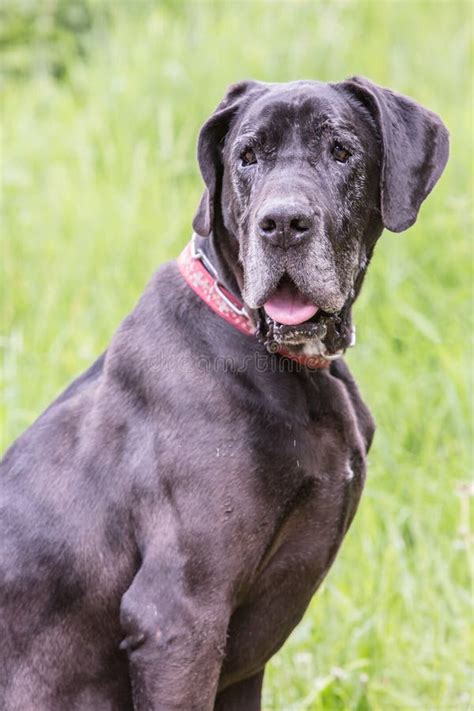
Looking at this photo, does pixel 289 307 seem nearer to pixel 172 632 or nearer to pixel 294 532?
pixel 294 532

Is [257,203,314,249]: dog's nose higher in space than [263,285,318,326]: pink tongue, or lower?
higher

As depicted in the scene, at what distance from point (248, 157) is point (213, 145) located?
0.16 meters

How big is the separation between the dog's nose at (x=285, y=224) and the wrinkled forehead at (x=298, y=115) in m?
0.26

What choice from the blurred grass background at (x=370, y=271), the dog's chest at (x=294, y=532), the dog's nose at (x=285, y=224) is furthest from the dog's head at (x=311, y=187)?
the blurred grass background at (x=370, y=271)

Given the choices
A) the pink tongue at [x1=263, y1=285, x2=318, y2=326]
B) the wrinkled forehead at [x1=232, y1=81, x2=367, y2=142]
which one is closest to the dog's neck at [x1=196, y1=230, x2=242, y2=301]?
the pink tongue at [x1=263, y1=285, x2=318, y2=326]

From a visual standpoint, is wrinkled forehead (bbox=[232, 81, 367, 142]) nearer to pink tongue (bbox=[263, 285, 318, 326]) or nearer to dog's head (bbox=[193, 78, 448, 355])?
dog's head (bbox=[193, 78, 448, 355])

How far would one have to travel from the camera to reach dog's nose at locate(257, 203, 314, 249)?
2.48 metres

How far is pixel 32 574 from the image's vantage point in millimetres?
2633

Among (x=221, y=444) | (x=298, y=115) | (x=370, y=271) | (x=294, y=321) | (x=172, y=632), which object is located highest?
(x=298, y=115)

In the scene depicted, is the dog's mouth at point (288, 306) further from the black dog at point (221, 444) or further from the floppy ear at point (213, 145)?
the floppy ear at point (213, 145)

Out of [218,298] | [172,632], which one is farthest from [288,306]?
[172,632]

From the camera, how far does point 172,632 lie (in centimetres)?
248

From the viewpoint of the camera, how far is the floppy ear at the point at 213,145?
9.07 ft

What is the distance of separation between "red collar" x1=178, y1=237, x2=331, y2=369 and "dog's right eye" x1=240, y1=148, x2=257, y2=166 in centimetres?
24
